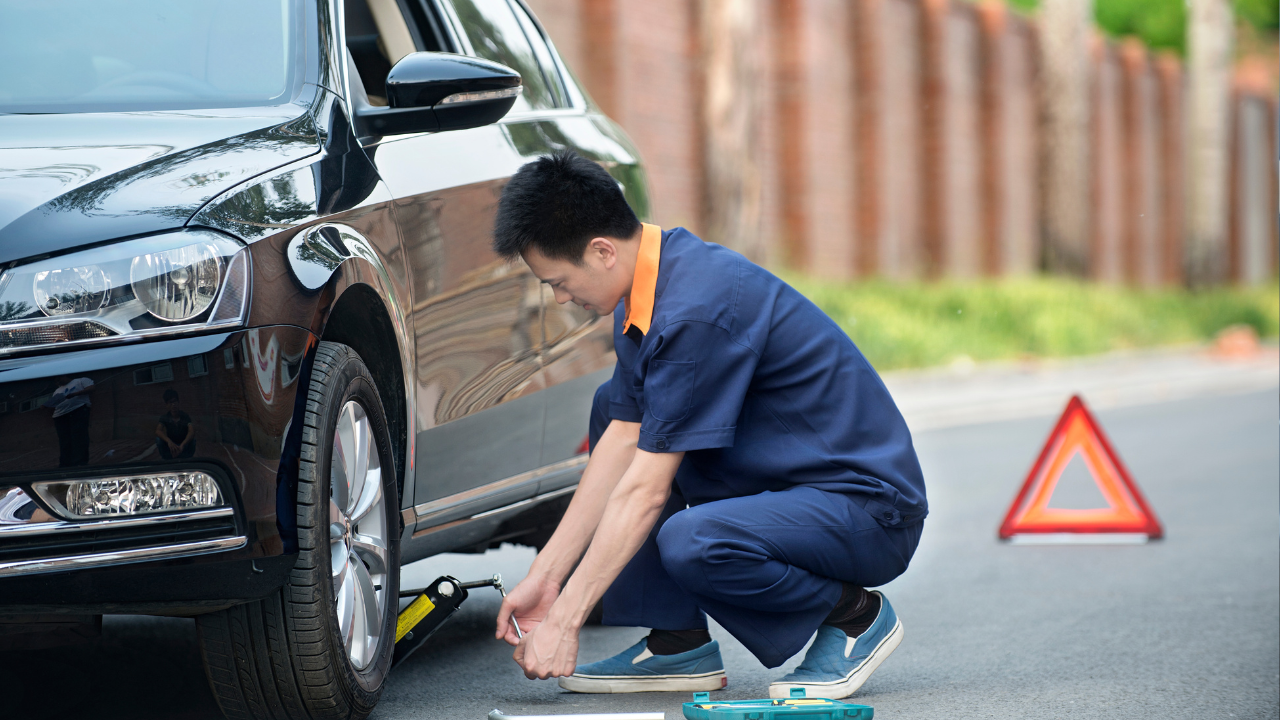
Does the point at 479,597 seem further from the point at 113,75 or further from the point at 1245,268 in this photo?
the point at 1245,268

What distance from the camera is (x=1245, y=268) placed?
48969 millimetres

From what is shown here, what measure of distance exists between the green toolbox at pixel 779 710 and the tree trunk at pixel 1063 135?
21036mm

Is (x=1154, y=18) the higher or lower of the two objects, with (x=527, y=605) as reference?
lower

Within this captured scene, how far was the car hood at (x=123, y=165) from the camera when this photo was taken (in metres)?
2.80

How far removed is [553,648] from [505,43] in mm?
2258

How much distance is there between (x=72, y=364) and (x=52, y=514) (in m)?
0.27

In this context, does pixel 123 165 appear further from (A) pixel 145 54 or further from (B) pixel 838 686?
(B) pixel 838 686

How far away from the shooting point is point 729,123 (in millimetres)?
16219

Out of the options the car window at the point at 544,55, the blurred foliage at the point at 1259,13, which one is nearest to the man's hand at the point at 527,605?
the car window at the point at 544,55

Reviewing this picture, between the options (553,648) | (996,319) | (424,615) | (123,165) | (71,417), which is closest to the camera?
(71,417)

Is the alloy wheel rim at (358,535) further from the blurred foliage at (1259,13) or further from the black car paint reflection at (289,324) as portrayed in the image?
the blurred foliage at (1259,13)

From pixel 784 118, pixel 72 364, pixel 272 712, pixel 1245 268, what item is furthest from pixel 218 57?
pixel 1245 268

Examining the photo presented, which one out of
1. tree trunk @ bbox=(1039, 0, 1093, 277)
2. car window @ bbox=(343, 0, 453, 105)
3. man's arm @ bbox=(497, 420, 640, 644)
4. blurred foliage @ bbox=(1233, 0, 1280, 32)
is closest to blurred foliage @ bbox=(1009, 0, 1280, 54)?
blurred foliage @ bbox=(1233, 0, 1280, 32)

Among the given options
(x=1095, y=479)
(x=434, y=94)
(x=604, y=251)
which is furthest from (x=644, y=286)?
(x=1095, y=479)
